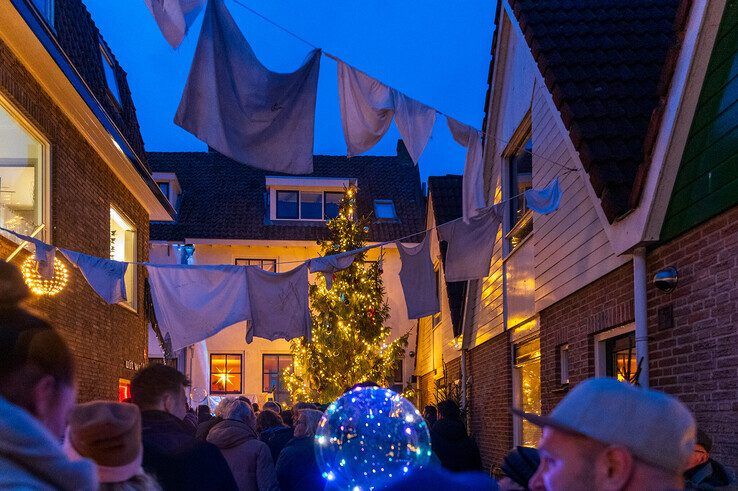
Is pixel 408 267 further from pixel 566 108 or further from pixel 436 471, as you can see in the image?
pixel 436 471

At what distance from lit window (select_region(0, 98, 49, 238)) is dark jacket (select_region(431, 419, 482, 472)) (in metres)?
5.31

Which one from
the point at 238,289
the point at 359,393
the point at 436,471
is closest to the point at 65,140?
the point at 238,289

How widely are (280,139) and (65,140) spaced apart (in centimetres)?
477

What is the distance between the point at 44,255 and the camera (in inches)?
338

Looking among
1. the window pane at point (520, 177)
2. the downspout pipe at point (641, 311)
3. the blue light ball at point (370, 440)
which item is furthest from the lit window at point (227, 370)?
the blue light ball at point (370, 440)

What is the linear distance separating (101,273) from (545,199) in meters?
5.07

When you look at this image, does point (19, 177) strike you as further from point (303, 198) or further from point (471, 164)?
point (303, 198)

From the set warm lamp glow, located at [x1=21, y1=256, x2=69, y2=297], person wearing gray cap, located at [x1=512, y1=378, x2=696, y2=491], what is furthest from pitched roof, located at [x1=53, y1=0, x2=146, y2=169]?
person wearing gray cap, located at [x1=512, y1=378, x2=696, y2=491]

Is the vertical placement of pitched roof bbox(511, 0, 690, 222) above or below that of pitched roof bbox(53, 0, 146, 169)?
below

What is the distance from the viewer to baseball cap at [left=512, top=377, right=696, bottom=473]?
5.60 ft

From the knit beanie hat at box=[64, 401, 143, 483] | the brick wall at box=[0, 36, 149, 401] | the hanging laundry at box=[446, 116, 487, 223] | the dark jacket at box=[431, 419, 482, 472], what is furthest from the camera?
the brick wall at box=[0, 36, 149, 401]

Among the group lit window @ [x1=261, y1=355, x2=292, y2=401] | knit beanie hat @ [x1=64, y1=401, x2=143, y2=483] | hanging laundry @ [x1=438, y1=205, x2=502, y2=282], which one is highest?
hanging laundry @ [x1=438, y1=205, x2=502, y2=282]

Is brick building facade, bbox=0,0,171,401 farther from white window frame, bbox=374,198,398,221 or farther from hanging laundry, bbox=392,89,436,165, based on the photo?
white window frame, bbox=374,198,398,221

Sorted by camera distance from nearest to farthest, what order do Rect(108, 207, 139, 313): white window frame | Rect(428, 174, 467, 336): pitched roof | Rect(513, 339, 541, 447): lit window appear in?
Rect(513, 339, 541, 447): lit window
Rect(108, 207, 139, 313): white window frame
Rect(428, 174, 467, 336): pitched roof
